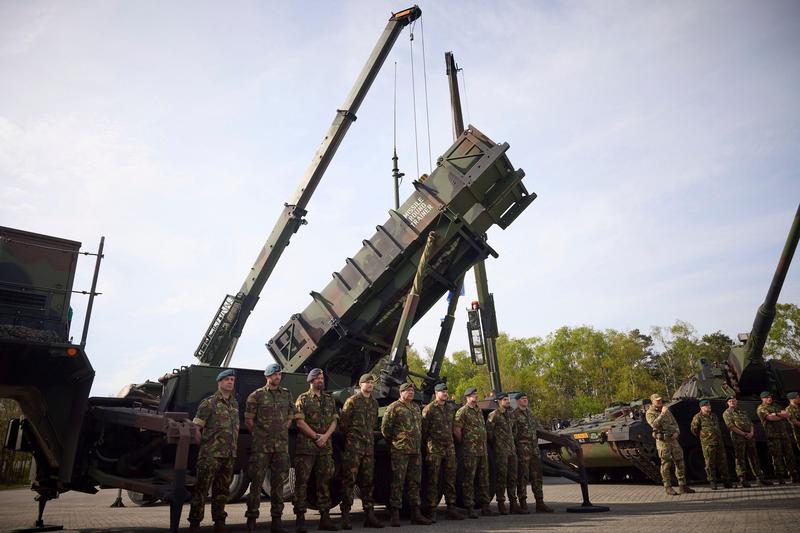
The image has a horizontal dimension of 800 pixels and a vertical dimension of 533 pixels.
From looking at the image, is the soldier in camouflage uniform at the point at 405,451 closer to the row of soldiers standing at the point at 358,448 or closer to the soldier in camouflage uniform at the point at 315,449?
the row of soldiers standing at the point at 358,448

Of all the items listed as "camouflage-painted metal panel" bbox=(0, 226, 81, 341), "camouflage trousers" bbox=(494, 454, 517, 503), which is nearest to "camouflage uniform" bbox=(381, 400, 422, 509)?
"camouflage trousers" bbox=(494, 454, 517, 503)

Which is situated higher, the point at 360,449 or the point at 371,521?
the point at 360,449

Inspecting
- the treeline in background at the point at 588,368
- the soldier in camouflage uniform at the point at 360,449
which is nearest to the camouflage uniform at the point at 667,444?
the soldier in camouflage uniform at the point at 360,449

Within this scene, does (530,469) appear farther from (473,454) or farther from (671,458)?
(671,458)

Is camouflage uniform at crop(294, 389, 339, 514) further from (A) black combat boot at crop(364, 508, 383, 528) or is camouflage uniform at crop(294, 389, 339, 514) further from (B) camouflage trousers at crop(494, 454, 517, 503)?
(B) camouflage trousers at crop(494, 454, 517, 503)

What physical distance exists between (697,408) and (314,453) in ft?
25.2

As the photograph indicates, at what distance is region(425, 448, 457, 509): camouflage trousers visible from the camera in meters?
5.81

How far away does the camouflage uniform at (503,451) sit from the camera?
6.38m

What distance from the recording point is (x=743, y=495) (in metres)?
7.24

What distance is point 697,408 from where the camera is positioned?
9758 mm

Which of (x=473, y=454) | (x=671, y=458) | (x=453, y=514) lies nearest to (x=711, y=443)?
(x=671, y=458)

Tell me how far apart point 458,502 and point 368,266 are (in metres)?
3.34

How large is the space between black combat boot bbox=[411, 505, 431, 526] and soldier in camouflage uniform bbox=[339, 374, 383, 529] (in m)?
0.35

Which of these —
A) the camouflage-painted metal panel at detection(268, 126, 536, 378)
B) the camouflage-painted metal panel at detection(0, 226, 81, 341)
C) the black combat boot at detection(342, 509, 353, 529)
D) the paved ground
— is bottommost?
the paved ground
